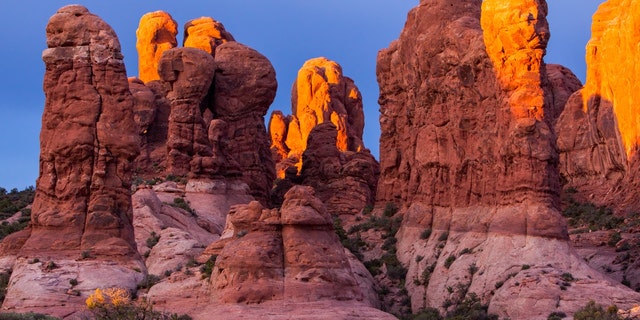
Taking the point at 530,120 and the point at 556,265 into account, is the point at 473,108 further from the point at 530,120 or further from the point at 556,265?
the point at 556,265

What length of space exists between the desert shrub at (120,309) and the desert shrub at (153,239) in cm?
1185

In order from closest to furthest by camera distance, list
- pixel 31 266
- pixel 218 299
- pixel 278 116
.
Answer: pixel 218 299, pixel 31 266, pixel 278 116

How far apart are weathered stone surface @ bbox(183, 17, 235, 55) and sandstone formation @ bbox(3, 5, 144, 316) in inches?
1853

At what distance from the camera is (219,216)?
66938mm

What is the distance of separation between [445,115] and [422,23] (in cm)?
838

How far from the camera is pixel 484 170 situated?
5406cm

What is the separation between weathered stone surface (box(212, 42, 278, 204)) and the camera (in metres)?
75.8

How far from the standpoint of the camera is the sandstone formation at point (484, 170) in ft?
149

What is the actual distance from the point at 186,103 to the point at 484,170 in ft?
90.5

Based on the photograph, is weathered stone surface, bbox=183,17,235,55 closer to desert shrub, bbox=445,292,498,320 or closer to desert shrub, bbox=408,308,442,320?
desert shrub, bbox=408,308,442,320

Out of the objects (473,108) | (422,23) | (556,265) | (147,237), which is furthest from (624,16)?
(147,237)

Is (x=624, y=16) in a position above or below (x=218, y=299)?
above

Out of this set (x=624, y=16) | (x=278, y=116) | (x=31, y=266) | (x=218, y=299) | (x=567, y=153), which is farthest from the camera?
(x=278, y=116)

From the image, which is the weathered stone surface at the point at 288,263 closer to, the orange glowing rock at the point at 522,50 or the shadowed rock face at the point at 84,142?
the shadowed rock face at the point at 84,142
